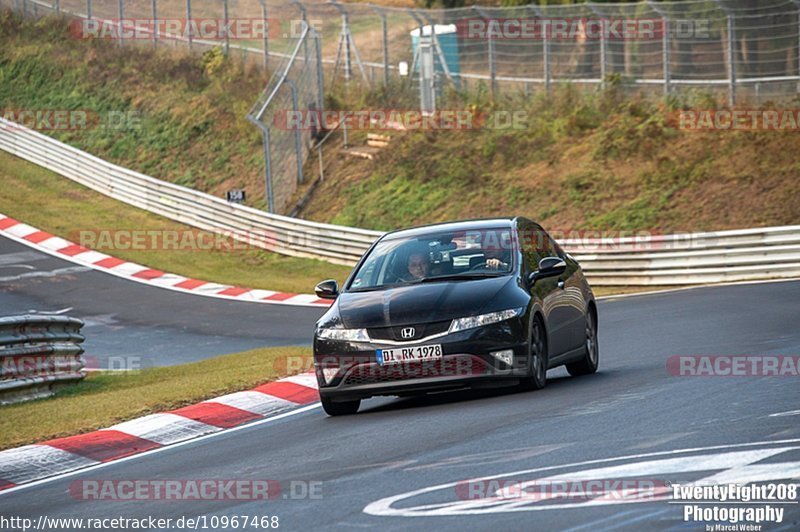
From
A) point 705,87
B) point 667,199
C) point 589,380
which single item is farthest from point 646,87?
point 589,380

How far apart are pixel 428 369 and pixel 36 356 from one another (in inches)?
215

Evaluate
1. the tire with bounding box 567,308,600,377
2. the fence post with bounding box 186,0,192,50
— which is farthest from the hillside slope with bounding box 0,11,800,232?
the tire with bounding box 567,308,600,377

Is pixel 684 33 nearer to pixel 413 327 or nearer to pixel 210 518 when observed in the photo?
pixel 413 327

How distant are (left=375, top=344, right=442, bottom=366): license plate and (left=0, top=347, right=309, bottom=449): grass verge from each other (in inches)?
106

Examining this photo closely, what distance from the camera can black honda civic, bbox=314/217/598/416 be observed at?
1125 centimetres

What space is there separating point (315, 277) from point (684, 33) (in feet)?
32.2

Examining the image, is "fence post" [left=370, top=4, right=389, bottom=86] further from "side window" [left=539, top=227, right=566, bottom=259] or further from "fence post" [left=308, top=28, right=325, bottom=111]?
"side window" [left=539, top=227, right=566, bottom=259]

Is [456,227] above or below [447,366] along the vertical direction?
above

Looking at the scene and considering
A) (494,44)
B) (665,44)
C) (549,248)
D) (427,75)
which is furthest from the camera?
(427,75)

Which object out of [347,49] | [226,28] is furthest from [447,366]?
[226,28]

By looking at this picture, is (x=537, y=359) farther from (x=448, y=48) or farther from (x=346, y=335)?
(x=448, y=48)

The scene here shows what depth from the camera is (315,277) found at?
30578 millimetres

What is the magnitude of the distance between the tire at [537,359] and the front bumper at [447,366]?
0.17 meters

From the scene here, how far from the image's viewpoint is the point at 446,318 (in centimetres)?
1131
